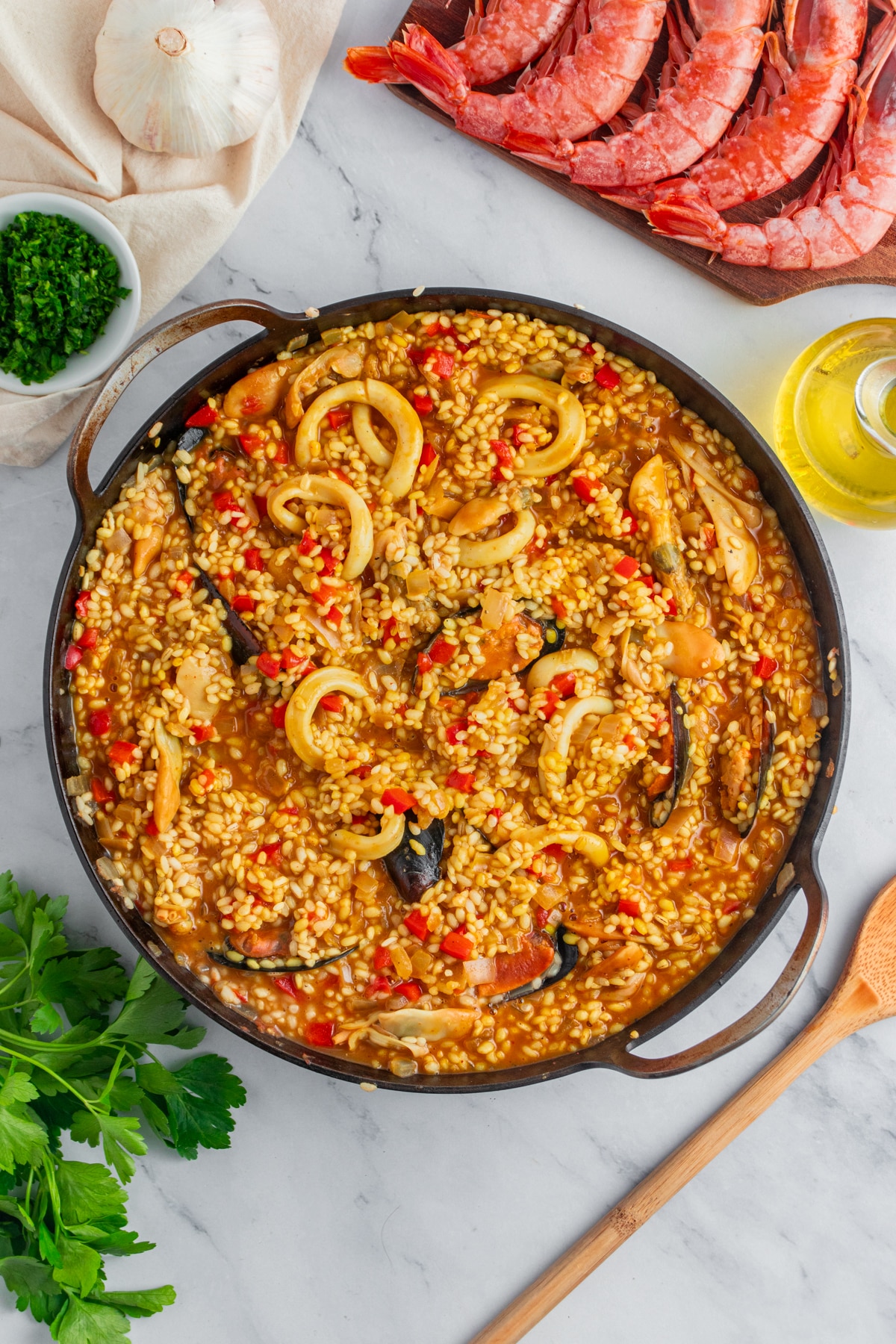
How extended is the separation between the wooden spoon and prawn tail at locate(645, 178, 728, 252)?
2610 mm

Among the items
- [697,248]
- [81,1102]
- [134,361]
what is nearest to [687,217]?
[697,248]

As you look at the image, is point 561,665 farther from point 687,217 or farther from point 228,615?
point 687,217

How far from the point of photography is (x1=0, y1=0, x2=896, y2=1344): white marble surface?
378 centimetres

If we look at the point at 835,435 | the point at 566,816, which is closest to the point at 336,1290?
the point at 566,816

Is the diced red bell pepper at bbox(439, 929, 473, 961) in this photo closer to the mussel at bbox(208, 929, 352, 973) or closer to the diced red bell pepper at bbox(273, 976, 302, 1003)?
the mussel at bbox(208, 929, 352, 973)

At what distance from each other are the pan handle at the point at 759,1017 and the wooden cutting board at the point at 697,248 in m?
2.20

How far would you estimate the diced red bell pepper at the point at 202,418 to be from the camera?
11.1 ft

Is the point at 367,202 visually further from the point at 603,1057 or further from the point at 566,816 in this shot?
the point at 603,1057

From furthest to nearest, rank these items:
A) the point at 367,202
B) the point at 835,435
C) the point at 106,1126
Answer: the point at 367,202, the point at 835,435, the point at 106,1126

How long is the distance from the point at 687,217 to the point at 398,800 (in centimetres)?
240

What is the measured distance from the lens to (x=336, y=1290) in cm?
385

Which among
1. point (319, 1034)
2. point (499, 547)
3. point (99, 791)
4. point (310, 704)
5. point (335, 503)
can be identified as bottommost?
point (319, 1034)

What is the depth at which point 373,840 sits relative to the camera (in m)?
3.32

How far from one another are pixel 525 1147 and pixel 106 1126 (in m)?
1.61
